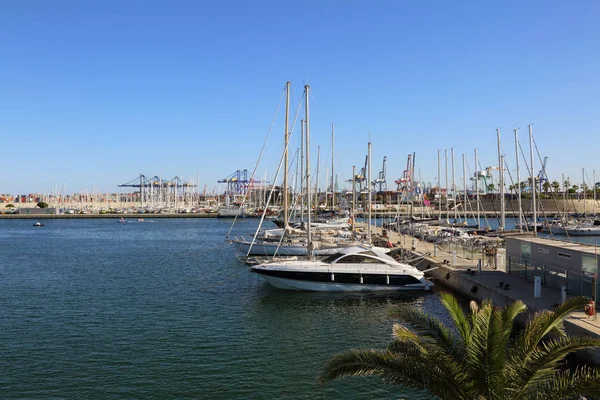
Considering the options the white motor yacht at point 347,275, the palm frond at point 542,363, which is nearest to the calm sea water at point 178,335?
the white motor yacht at point 347,275

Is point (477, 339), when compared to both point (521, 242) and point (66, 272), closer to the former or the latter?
point (521, 242)

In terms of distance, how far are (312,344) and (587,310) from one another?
399 inches

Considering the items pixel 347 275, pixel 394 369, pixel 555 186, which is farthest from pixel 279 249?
pixel 555 186

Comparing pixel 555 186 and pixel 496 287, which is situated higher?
pixel 555 186

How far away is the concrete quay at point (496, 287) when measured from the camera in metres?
16.3

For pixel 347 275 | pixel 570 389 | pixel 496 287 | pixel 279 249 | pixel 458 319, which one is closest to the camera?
pixel 570 389

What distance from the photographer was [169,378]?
55.2 ft

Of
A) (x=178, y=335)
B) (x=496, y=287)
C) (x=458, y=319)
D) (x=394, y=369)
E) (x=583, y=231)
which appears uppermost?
(x=458, y=319)

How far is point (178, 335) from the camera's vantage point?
21.9 metres

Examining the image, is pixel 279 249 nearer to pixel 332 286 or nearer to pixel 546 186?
pixel 332 286

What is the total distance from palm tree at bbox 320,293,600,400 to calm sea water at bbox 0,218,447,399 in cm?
615

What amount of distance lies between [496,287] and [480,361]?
17.2m

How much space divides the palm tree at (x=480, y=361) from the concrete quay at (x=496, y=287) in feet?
23.3

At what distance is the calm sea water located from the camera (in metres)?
16.1
